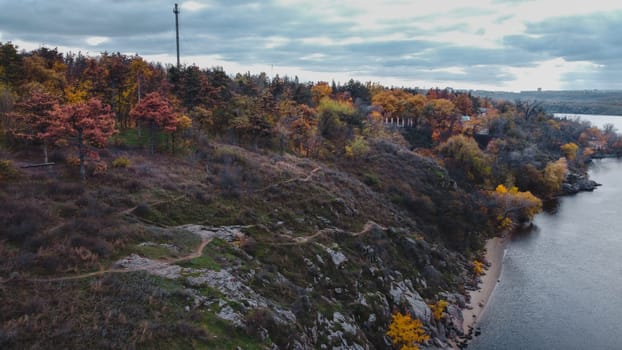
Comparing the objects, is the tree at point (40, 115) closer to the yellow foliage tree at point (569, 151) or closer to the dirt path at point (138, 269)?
the dirt path at point (138, 269)

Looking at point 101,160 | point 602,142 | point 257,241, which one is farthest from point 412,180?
point 602,142

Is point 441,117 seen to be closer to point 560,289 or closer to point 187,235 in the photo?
point 560,289

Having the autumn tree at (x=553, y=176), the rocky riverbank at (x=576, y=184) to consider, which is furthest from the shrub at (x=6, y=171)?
the rocky riverbank at (x=576, y=184)

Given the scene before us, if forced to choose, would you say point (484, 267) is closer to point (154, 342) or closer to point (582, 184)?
point (154, 342)

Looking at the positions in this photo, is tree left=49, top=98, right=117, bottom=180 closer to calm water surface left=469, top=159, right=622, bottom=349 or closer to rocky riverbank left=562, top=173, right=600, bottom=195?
calm water surface left=469, top=159, right=622, bottom=349

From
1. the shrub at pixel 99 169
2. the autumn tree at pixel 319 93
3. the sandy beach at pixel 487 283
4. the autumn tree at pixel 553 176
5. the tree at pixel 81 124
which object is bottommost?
the sandy beach at pixel 487 283

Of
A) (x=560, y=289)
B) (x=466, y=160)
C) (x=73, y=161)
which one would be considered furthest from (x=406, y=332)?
(x=466, y=160)

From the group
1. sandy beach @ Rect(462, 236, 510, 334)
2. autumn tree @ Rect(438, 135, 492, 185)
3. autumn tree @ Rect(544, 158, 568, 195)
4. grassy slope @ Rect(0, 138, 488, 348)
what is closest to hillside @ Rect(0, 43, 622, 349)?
grassy slope @ Rect(0, 138, 488, 348)
